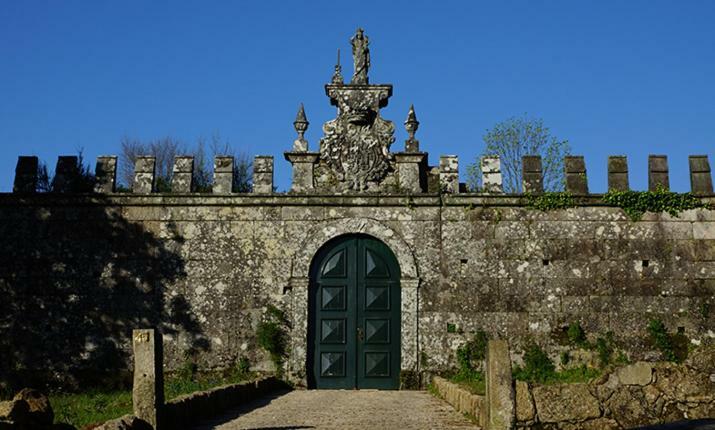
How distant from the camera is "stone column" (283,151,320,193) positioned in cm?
1523

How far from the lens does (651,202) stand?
1465cm

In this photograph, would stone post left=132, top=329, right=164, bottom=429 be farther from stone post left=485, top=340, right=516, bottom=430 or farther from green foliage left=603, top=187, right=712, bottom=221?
green foliage left=603, top=187, right=712, bottom=221

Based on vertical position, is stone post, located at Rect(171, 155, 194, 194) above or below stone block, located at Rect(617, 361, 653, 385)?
above

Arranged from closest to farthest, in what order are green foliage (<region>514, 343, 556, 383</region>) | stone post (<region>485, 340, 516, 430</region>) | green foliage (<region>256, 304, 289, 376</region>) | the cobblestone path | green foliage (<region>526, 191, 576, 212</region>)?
1. stone post (<region>485, 340, 516, 430</region>)
2. the cobblestone path
3. green foliage (<region>514, 343, 556, 383</region>)
4. green foliage (<region>256, 304, 289, 376</region>)
5. green foliage (<region>526, 191, 576, 212</region>)

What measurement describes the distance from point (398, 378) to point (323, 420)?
5.22 metres

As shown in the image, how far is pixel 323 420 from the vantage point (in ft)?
30.7

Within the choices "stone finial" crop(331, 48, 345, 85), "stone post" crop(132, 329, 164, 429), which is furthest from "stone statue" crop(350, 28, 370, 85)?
"stone post" crop(132, 329, 164, 429)

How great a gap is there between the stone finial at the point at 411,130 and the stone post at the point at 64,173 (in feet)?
21.3

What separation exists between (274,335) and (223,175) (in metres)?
3.24

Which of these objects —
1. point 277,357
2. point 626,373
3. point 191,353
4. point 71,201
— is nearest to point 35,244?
point 71,201

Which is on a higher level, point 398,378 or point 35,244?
point 35,244

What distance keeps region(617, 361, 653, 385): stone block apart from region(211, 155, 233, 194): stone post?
860cm

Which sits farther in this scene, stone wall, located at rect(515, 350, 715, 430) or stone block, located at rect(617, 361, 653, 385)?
stone block, located at rect(617, 361, 653, 385)

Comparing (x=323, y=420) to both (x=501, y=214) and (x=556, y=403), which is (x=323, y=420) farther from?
(x=501, y=214)
